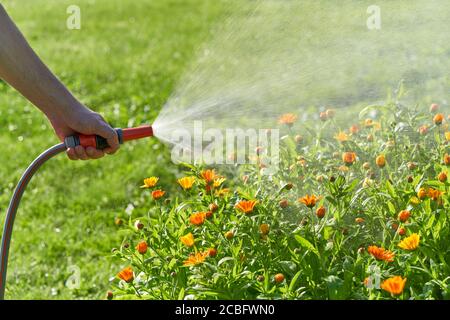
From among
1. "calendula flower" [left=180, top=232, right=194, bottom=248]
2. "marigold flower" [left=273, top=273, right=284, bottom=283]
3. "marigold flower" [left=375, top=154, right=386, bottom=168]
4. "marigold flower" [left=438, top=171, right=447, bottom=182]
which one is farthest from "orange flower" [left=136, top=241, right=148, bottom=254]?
"marigold flower" [left=438, top=171, right=447, bottom=182]

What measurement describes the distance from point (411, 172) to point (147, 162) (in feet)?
8.92

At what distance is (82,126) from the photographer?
2301 mm

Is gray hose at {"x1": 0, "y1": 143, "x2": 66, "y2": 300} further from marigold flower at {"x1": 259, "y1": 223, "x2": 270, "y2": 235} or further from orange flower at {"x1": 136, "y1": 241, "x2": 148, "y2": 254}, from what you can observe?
marigold flower at {"x1": 259, "y1": 223, "x2": 270, "y2": 235}

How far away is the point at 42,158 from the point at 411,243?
3.82ft

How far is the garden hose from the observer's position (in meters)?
2.32

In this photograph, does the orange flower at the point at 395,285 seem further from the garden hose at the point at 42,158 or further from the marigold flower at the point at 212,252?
the garden hose at the point at 42,158

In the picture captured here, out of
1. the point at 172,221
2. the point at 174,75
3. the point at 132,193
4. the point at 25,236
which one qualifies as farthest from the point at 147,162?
the point at 172,221

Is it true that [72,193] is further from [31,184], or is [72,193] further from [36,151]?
[36,151]

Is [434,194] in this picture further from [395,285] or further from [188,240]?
[188,240]

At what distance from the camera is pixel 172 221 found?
2.74m

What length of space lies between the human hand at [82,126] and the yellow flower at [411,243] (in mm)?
921

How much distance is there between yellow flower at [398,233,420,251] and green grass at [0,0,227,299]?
1600 millimetres

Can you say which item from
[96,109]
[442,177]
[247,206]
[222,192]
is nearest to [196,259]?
[247,206]

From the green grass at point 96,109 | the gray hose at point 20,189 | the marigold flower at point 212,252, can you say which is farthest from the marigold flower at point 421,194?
the green grass at point 96,109
